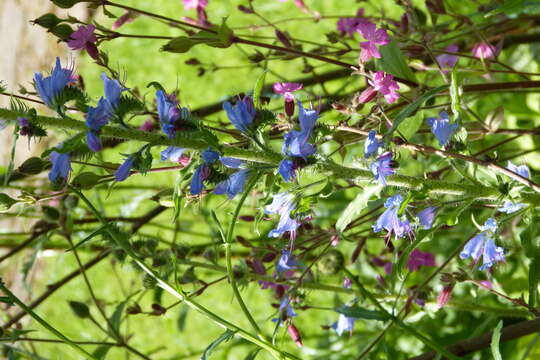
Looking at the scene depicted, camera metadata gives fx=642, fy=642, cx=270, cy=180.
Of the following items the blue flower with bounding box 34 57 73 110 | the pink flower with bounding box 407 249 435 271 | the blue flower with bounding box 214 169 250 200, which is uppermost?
the blue flower with bounding box 34 57 73 110

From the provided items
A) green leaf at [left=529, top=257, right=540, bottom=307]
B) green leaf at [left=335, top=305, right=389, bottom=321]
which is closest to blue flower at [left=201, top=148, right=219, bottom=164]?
green leaf at [left=335, top=305, right=389, bottom=321]

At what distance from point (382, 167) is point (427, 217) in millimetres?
161

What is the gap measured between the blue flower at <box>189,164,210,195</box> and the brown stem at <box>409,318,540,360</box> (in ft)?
1.75

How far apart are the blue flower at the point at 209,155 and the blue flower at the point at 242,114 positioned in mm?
39

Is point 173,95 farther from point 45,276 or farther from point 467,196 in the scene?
point 45,276

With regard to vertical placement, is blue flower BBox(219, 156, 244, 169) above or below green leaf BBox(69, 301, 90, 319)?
above

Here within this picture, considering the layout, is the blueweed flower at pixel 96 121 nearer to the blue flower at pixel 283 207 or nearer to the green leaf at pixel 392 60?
the blue flower at pixel 283 207

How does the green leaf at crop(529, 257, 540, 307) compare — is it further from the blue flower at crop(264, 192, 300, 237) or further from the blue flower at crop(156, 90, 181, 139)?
the blue flower at crop(156, 90, 181, 139)

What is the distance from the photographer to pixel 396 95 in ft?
3.04

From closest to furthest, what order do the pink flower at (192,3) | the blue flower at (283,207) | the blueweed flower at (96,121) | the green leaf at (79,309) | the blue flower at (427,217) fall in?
the blueweed flower at (96,121)
the blue flower at (283,207)
the blue flower at (427,217)
the green leaf at (79,309)
the pink flower at (192,3)

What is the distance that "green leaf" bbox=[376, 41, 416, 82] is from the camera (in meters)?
0.94

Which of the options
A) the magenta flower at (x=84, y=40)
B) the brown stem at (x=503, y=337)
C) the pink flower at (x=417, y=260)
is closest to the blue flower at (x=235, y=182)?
the magenta flower at (x=84, y=40)

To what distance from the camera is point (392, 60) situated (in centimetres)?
95

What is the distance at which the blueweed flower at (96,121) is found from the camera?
56cm
